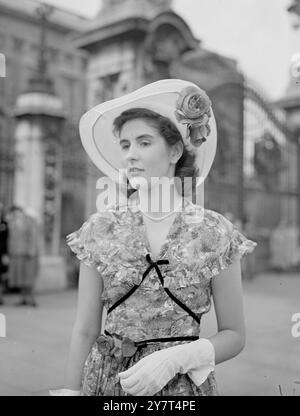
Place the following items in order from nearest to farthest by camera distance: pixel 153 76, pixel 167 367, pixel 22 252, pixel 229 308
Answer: pixel 167 367
pixel 229 308
pixel 153 76
pixel 22 252

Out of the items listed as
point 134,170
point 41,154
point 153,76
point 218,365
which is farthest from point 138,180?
point 41,154

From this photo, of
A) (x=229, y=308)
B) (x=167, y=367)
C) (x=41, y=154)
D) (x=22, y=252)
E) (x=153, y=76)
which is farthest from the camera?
(x=41, y=154)

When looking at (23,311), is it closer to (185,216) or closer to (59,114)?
(59,114)

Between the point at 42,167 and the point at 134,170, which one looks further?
the point at 42,167

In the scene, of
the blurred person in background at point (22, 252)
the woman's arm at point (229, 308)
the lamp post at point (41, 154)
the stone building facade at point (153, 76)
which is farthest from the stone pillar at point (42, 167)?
the woman's arm at point (229, 308)

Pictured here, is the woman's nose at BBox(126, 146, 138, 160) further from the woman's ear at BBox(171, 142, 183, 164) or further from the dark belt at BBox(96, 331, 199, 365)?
the dark belt at BBox(96, 331, 199, 365)

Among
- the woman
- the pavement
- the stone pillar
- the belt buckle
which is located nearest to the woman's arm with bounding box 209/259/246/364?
the woman

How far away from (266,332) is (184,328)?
3.28 metres

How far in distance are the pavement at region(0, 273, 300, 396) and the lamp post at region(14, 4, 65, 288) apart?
1352 mm

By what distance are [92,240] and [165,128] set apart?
329mm

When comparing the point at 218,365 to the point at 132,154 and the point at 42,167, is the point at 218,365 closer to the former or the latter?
the point at 132,154

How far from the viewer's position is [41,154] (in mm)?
7203

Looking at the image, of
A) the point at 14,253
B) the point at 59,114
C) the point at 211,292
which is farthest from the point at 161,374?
the point at 59,114

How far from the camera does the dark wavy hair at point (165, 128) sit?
136 cm
